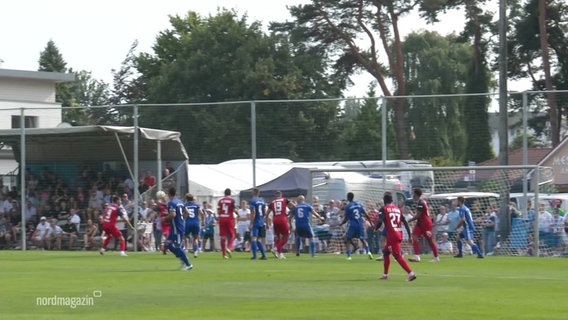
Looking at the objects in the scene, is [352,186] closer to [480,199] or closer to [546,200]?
[480,199]

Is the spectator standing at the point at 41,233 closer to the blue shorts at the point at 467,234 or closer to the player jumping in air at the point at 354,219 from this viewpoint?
the player jumping in air at the point at 354,219

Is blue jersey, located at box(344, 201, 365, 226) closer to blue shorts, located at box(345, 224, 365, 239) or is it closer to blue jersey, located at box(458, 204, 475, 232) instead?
blue shorts, located at box(345, 224, 365, 239)

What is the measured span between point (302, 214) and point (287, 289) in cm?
1225

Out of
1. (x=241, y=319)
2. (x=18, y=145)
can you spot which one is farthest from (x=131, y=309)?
(x=18, y=145)

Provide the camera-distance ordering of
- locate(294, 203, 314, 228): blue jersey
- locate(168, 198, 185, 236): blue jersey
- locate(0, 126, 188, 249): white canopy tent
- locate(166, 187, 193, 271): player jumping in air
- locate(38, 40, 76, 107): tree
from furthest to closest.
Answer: locate(38, 40, 76, 107): tree
locate(0, 126, 188, 249): white canopy tent
locate(294, 203, 314, 228): blue jersey
locate(168, 198, 185, 236): blue jersey
locate(166, 187, 193, 271): player jumping in air

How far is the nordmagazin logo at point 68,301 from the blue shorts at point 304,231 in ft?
46.6

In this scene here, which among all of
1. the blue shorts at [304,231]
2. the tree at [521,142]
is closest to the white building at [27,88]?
the blue shorts at [304,231]

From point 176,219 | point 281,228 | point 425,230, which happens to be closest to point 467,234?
point 425,230

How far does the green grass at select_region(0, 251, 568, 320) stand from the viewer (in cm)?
1728

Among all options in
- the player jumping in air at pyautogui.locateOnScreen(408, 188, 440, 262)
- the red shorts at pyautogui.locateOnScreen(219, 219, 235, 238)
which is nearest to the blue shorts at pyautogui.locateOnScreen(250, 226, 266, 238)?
the red shorts at pyautogui.locateOnScreen(219, 219, 235, 238)

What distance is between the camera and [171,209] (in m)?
27.0

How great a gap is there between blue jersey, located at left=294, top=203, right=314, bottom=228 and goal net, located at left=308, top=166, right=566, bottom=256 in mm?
2793

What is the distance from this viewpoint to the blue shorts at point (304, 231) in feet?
111

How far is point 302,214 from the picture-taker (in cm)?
3375
